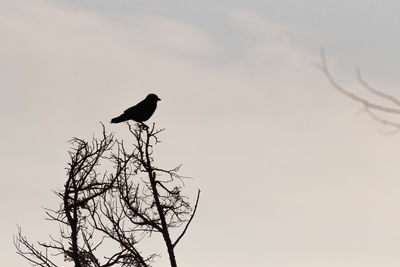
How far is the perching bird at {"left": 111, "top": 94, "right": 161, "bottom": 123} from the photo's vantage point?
15.8m

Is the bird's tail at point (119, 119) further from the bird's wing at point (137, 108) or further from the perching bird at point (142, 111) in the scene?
the bird's wing at point (137, 108)

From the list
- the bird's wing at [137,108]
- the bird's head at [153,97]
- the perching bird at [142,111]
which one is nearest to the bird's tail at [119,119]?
the perching bird at [142,111]

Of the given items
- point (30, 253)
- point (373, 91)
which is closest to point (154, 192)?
point (30, 253)

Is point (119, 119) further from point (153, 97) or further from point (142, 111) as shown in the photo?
point (153, 97)

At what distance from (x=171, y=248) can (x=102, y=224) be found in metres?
1.54

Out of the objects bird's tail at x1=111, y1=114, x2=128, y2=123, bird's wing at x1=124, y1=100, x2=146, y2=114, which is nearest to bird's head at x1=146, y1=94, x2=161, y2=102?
bird's wing at x1=124, y1=100, x2=146, y2=114

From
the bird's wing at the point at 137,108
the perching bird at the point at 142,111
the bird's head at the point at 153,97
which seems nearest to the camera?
the perching bird at the point at 142,111

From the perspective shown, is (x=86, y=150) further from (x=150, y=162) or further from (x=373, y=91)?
(x=373, y=91)

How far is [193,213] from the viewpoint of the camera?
A: 44.2 feet

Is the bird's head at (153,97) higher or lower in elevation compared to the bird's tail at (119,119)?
higher

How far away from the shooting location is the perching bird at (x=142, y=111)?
15.8 meters

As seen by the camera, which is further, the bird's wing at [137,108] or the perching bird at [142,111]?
the bird's wing at [137,108]

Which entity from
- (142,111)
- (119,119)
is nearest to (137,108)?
(142,111)

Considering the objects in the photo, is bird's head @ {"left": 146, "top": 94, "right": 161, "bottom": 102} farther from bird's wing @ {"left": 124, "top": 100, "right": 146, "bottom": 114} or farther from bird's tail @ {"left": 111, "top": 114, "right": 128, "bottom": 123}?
Result: bird's tail @ {"left": 111, "top": 114, "right": 128, "bottom": 123}
